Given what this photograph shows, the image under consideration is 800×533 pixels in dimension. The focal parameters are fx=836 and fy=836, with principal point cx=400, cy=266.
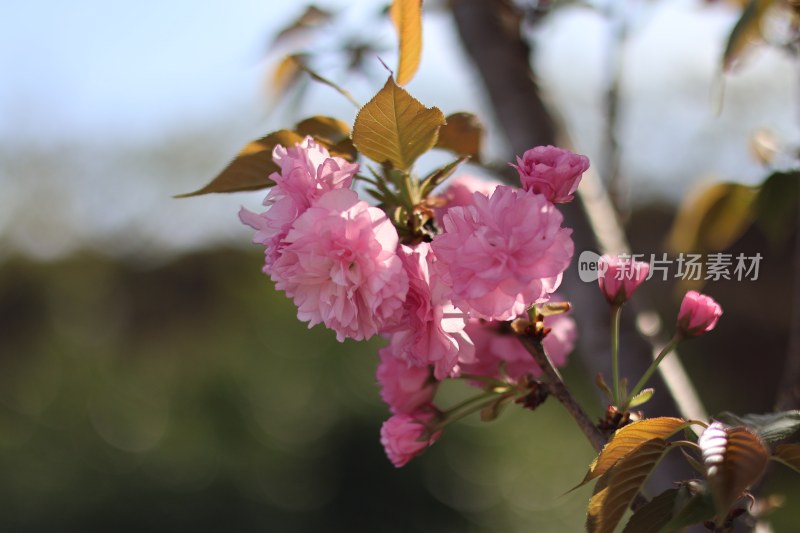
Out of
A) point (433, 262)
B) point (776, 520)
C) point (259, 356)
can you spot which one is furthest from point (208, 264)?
point (433, 262)

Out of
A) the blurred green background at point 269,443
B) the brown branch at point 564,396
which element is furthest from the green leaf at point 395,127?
the blurred green background at point 269,443

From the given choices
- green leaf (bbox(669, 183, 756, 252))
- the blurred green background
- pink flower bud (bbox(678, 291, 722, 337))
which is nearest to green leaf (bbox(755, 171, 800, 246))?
green leaf (bbox(669, 183, 756, 252))

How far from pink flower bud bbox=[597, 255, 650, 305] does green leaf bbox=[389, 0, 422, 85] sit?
0.53ft

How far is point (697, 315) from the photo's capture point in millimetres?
472

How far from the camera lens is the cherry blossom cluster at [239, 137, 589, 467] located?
1.28ft

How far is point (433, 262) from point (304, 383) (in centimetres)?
249

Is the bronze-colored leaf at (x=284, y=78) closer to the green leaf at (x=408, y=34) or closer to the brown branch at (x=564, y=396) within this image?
the green leaf at (x=408, y=34)

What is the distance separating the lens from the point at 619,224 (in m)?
0.86

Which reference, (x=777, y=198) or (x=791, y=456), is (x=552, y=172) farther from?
(x=777, y=198)

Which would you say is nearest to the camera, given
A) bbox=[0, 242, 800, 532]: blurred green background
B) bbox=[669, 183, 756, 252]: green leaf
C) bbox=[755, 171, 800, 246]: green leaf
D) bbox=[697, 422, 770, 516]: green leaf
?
bbox=[697, 422, 770, 516]: green leaf

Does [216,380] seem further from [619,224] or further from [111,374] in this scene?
[619,224]

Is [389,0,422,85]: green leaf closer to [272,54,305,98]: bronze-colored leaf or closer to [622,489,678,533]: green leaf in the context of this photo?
[622,489,678,533]: green leaf

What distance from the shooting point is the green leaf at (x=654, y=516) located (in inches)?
14.8

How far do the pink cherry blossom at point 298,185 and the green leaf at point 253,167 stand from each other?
46 mm
